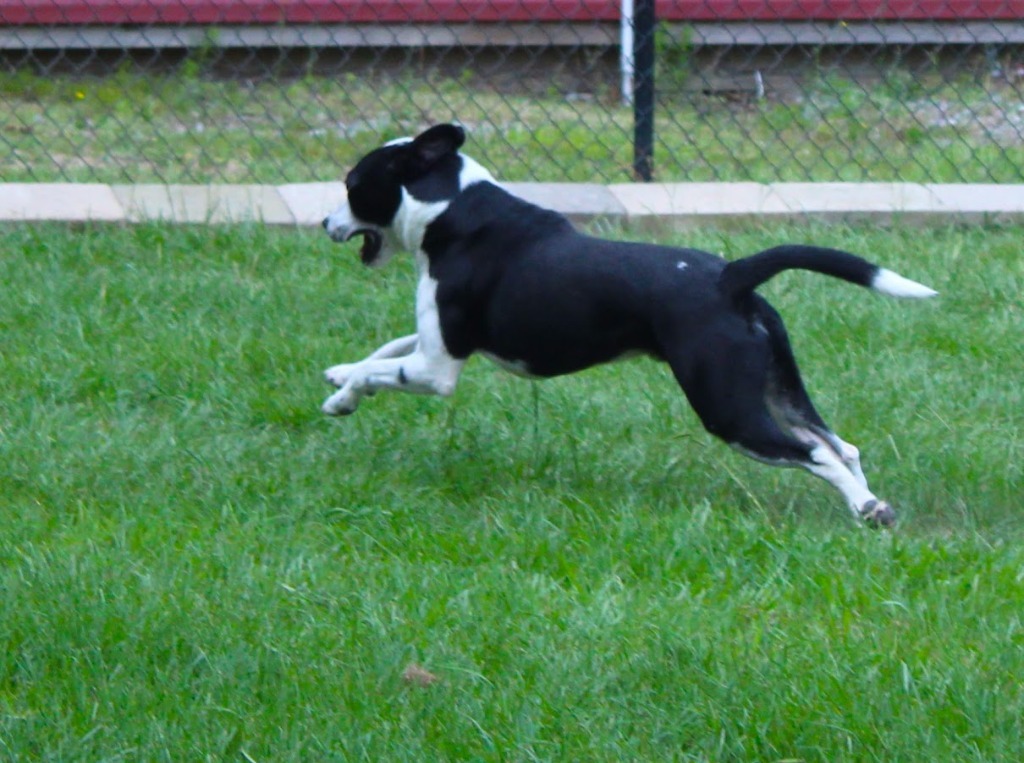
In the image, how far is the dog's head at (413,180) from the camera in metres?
3.96

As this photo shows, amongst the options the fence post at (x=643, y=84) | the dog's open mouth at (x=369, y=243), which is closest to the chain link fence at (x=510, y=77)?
the fence post at (x=643, y=84)

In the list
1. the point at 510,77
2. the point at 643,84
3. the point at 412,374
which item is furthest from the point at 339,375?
Answer: the point at 510,77

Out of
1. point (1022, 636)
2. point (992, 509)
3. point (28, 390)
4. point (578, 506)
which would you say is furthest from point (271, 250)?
point (1022, 636)

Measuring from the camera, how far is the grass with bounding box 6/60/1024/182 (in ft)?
24.8

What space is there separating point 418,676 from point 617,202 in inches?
148

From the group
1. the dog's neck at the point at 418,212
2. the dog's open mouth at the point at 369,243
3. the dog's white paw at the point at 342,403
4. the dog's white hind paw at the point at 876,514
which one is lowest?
the dog's white hind paw at the point at 876,514

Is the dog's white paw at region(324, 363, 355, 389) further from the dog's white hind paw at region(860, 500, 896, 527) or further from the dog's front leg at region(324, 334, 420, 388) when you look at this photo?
the dog's white hind paw at region(860, 500, 896, 527)

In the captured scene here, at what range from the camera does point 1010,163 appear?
298 inches

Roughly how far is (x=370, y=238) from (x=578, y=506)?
37.7 inches

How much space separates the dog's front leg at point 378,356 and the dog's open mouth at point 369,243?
0.25 metres

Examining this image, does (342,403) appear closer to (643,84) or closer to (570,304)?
(570,304)

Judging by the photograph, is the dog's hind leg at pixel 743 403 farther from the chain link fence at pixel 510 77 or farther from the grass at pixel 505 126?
the chain link fence at pixel 510 77

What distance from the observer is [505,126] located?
8609 mm

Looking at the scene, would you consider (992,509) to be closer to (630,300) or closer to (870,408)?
(870,408)
